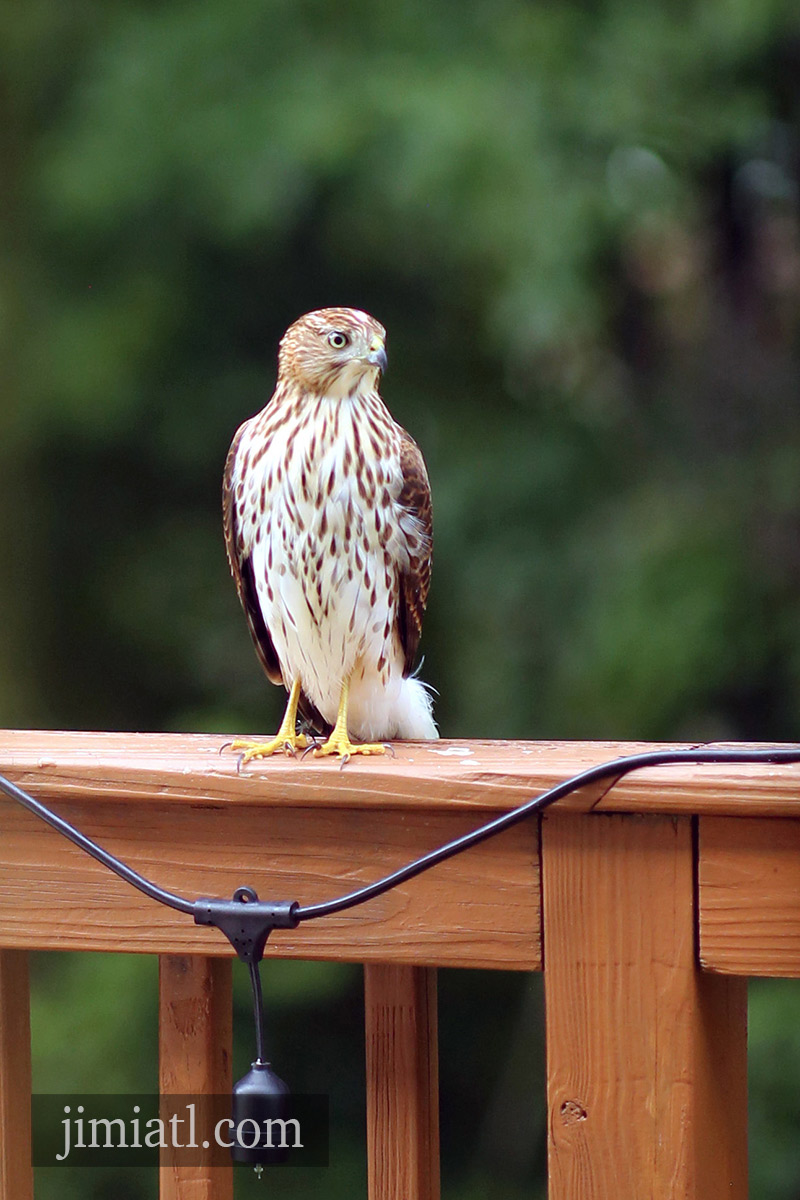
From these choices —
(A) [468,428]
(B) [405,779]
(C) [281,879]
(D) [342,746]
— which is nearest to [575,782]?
(B) [405,779]

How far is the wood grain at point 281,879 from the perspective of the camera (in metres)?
1.53

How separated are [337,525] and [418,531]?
154mm

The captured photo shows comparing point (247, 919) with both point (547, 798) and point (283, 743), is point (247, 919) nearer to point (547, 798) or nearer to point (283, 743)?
point (547, 798)

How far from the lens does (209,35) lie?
5.75 metres

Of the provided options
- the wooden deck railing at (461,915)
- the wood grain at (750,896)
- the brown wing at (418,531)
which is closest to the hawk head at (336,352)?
the brown wing at (418,531)

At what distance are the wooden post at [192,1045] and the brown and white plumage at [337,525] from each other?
2.09 feet

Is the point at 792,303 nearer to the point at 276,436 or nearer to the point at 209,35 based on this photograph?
the point at 209,35

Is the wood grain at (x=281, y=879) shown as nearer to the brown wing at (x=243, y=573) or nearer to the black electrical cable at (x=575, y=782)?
the black electrical cable at (x=575, y=782)

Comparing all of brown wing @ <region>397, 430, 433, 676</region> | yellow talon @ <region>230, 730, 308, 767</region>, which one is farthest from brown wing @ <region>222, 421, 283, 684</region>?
yellow talon @ <region>230, 730, 308, 767</region>

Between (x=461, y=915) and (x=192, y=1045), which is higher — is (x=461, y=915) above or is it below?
above

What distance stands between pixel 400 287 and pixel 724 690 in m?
2.06

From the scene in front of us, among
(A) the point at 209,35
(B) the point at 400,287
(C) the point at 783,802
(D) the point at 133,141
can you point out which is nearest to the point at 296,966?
(B) the point at 400,287

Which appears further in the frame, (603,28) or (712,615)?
(603,28)

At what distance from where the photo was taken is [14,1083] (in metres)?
1.73
